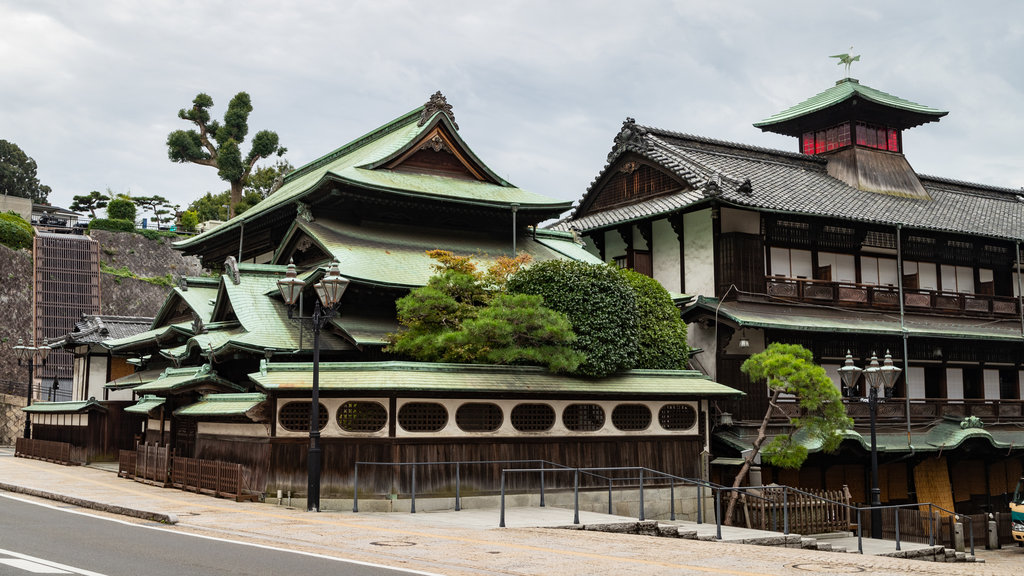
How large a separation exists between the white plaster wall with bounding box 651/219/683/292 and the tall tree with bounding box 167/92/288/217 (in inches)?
1747

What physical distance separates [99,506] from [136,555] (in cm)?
793

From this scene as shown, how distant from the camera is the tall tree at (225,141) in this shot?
70.6 meters

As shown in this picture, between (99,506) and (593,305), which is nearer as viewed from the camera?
(99,506)

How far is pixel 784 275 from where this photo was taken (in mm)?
32688

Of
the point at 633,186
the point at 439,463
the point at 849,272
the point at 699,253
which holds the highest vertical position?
the point at 633,186

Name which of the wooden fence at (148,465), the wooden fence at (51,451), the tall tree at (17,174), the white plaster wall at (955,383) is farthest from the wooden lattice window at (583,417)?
the tall tree at (17,174)

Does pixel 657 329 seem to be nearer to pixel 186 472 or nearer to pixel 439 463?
pixel 439 463

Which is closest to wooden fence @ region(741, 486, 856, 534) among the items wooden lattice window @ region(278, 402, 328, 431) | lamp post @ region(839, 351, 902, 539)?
lamp post @ region(839, 351, 902, 539)

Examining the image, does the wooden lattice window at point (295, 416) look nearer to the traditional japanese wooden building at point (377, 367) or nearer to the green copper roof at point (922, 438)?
the traditional japanese wooden building at point (377, 367)

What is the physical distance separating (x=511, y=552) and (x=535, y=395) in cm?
981

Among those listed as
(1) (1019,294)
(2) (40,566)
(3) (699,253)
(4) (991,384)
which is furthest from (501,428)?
(1) (1019,294)

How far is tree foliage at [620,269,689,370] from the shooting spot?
26844 millimetres

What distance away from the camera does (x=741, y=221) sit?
31609 mm

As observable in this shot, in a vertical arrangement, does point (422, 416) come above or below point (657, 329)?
below
